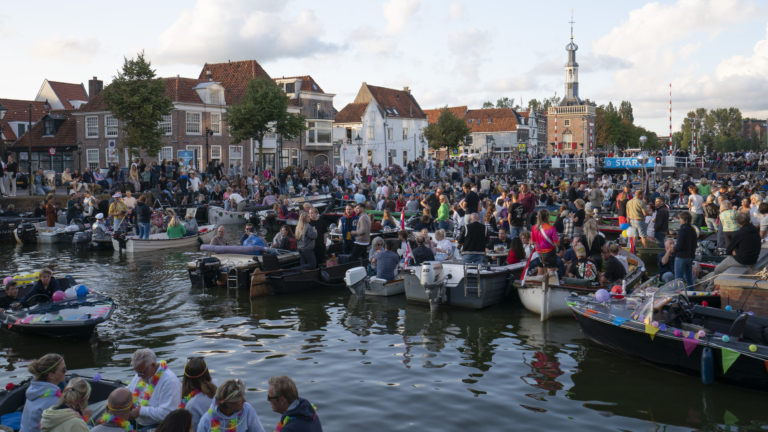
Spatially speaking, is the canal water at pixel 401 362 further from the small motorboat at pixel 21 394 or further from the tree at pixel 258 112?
the tree at pixel 258 112

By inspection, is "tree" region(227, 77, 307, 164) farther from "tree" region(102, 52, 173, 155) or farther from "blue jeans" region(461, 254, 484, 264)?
"blue jeans" region(461, 254, 484, 264)

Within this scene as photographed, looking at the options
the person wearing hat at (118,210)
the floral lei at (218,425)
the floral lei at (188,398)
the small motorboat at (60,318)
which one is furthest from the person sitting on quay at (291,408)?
the person wearing hat at (118,210)

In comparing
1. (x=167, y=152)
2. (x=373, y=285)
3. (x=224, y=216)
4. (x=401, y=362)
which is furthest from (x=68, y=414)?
(x=167, y=152)

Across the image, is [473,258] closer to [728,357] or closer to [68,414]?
[728,357]

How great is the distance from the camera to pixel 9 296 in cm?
1153

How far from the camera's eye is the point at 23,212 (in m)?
27.1

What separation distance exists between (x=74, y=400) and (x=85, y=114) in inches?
1791

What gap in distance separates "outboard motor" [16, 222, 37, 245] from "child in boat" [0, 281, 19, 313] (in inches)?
532

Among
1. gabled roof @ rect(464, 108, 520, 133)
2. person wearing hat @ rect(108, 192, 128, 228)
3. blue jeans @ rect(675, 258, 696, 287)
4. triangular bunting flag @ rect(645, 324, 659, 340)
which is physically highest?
gabled roof @ rect(464, 108, 520, 133)

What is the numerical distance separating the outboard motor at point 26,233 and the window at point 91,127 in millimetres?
23917

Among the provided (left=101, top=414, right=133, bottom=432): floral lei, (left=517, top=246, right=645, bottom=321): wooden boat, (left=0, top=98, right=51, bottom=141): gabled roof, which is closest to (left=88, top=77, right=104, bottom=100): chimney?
(left=0, top=98, right=51, bottom=141): gabled roof

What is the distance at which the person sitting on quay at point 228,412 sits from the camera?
5.14 meters

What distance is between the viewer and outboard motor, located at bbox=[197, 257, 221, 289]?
48.8 ft

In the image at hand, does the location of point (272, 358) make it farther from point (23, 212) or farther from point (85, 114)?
point (85, 114)
